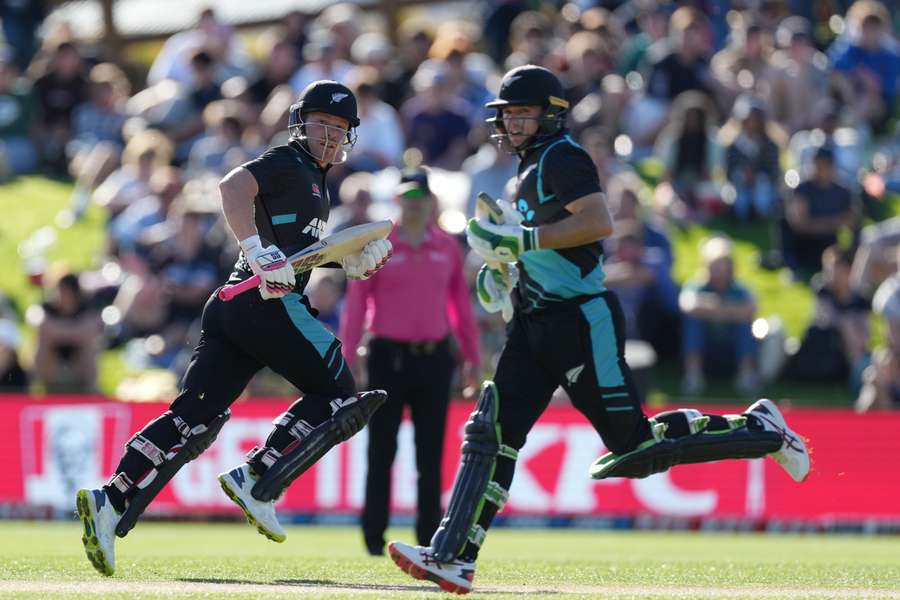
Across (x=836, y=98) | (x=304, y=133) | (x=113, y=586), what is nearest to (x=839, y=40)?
(x=836, y=98)

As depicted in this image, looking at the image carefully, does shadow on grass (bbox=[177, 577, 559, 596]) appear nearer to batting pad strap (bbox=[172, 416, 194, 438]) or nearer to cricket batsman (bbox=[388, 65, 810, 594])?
cricket batsman (bbox=[388, 65, 810, 594])

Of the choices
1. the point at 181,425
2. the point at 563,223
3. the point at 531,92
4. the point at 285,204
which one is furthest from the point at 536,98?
the point at 181,425

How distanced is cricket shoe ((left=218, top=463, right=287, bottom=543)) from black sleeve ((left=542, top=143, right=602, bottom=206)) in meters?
2.15

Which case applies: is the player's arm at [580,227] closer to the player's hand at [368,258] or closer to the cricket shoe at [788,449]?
the player's hand at [368,258]

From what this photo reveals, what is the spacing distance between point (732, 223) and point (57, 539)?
29.7 feet

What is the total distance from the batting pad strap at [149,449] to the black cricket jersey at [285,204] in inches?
36.5

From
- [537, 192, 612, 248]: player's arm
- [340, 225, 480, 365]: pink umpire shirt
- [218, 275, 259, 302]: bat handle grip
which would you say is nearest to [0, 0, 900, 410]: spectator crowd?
[340, 225, 480, 365]: pink umpire shirt

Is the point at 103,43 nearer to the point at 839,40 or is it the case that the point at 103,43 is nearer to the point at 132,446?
the point at 839,40

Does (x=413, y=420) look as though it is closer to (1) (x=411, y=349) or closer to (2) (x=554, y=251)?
(1) (x=411, y=349)

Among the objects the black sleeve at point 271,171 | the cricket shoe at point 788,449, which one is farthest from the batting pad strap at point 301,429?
the cricket shoe at point 788,449

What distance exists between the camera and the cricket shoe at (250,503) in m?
8.42

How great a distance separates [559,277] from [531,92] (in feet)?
3.04

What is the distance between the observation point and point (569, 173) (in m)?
8.03

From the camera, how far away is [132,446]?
8.44m
